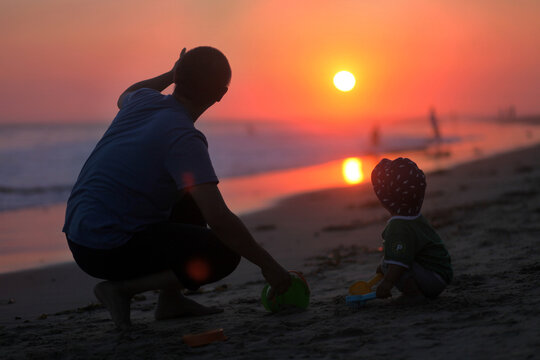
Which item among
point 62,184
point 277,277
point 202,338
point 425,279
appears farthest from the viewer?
point 62,184

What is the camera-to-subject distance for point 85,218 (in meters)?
3.27

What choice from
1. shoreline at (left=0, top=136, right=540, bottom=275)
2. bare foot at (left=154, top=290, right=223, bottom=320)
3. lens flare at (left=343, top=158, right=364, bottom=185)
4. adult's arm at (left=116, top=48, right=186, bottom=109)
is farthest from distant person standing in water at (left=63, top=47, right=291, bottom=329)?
lens flare at (left=343, top=158, right=364, bottom=185)

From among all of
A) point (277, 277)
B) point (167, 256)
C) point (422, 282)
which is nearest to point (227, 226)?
point (277, 277)

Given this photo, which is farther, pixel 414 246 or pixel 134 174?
pixel 414 246

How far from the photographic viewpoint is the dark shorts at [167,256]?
3.34 metres

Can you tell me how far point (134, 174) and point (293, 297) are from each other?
1.21 meters

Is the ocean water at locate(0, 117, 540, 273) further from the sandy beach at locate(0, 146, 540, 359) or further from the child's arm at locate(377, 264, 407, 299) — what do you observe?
the child's arm at locate(377, 264, 407, 299)

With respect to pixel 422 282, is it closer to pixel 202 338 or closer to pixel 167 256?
pixel 202 338

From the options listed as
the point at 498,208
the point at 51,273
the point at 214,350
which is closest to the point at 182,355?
the point at 214,350

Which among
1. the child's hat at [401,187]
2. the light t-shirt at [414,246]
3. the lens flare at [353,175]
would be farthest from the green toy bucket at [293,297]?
the lens flare at [353,175]

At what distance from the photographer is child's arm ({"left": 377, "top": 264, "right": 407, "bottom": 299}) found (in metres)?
3.38

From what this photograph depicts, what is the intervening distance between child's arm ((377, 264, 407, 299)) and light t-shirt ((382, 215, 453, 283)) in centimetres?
3

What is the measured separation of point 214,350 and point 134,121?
1305 mm

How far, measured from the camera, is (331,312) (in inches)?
140
